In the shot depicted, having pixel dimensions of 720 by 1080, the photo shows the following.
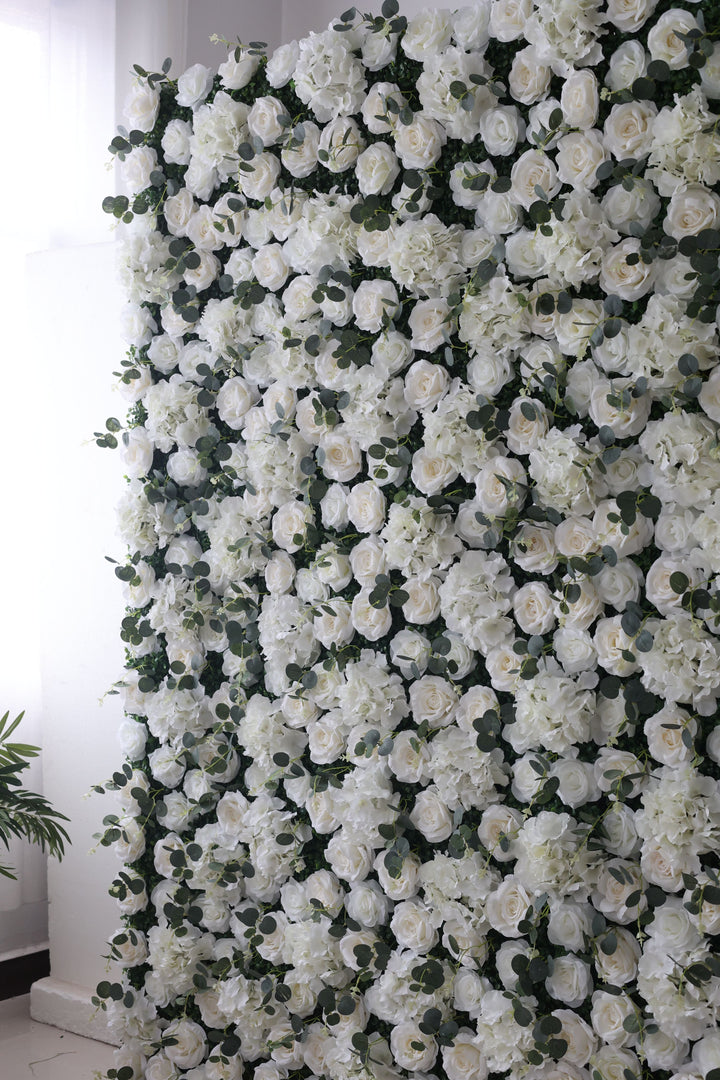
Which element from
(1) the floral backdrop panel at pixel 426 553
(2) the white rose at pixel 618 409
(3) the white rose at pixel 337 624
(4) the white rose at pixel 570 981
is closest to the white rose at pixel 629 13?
(1) the floral backdrop panel at pixel 426 553

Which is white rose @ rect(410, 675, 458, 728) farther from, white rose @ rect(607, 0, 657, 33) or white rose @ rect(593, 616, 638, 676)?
white rose @ rect(607, 0, 657, 33)

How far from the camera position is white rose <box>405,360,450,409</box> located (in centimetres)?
197

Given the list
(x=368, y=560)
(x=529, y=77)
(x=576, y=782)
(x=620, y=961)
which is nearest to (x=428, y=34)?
(x=529, y=77)

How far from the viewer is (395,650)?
2039mm

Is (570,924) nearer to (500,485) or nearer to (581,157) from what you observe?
(500,485)

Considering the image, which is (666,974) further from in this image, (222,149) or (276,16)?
(276,16)

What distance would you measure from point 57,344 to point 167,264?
72cm

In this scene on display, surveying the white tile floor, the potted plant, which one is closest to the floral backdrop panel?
the potted plant

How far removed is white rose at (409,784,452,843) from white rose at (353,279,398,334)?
903mm

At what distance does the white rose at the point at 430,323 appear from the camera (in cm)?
196

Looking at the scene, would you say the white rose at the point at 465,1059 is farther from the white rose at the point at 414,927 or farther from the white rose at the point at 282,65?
the white rose at the point at 282,65

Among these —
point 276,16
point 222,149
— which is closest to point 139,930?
point 222,149

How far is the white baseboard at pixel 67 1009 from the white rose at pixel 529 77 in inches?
97.4

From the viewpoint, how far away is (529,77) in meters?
1.83
